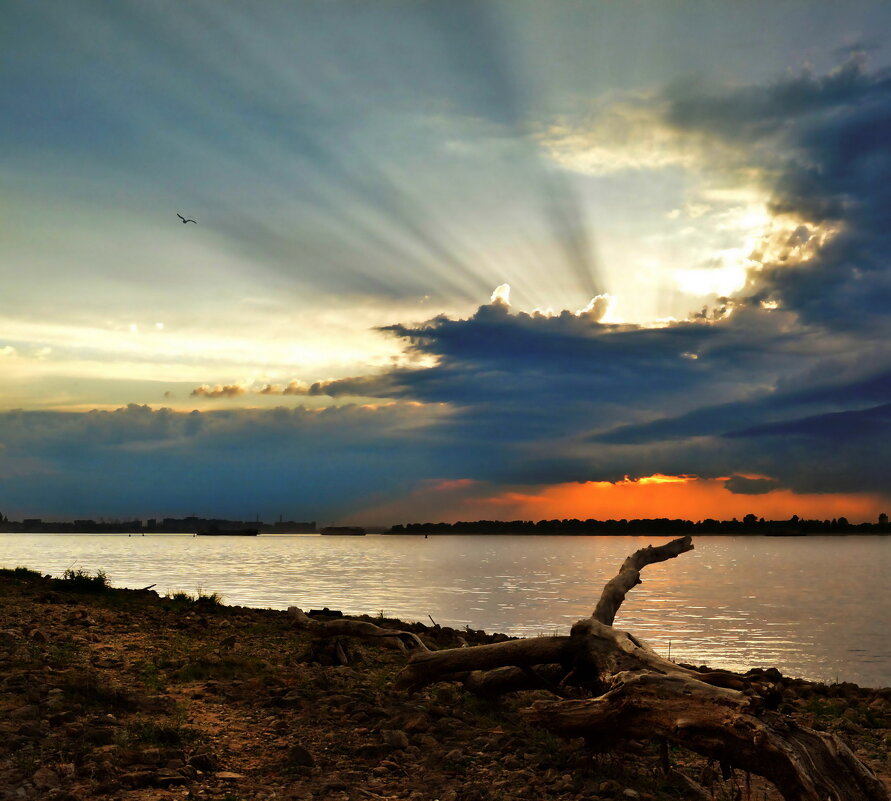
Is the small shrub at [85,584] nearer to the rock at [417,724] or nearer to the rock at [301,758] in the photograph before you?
the rock at [417,724]

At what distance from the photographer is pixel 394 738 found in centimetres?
973

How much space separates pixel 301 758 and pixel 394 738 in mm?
1308

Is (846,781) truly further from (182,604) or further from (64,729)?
(182,604)

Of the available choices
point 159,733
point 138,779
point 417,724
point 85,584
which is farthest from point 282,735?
point 85,584

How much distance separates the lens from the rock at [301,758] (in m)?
8.95

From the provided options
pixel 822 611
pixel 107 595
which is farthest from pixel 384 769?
pixel 822 611

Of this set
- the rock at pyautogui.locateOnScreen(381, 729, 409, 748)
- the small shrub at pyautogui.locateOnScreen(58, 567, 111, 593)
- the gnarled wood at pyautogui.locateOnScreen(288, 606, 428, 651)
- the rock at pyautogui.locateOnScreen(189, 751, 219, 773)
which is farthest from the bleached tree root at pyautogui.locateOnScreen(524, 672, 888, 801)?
the small shrub at pyautogui.locateOnScreen(58, 567, 111, 593)

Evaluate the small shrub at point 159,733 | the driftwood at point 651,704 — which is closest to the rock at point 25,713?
the small shrub at point 159,733

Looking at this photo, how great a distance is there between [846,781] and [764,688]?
108 centimetres

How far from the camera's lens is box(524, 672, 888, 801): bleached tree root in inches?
253

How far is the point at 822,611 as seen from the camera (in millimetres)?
46219

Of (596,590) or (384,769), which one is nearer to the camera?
(384,769)

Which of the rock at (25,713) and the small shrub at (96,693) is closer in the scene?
the rock at (25,713)

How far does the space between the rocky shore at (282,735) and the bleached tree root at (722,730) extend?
1.65 feet
